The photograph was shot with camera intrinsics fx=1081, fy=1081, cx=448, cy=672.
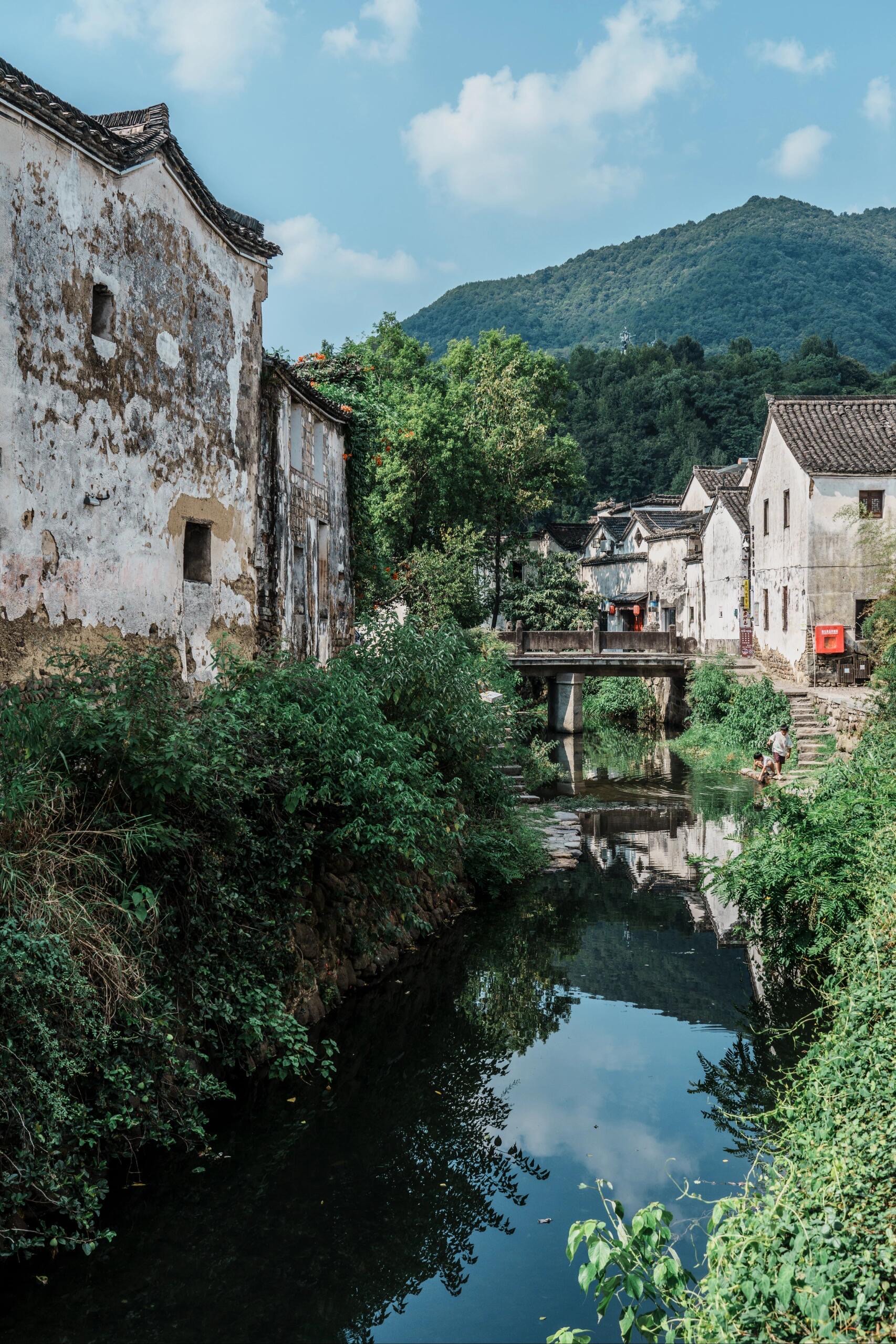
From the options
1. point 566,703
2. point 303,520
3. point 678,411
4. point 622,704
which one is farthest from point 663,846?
point 678,411

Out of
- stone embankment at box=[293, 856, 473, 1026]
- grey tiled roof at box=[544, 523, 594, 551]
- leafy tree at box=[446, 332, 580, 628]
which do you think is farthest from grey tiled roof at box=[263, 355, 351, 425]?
grey tiled roof at box=[544, 523, 594, 551]

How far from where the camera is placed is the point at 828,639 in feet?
92.0

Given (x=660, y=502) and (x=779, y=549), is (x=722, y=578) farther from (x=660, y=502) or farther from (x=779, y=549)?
(x=660, y=502)

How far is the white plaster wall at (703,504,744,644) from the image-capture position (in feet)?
118

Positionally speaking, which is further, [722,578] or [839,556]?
[722,578]

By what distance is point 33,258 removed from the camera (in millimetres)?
9141

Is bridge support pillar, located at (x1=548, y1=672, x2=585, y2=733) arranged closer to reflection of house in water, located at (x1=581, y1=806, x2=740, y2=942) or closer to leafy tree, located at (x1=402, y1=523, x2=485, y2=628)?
leafy tree, located at (x1=402, y1=523, x2=485, y2=628)

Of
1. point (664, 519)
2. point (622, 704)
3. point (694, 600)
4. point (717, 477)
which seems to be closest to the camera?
point (622, 704)

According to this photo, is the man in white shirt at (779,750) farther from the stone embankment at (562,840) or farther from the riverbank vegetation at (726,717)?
the stone embankment at (562,840)

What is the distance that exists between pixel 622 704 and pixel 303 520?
1016 inches

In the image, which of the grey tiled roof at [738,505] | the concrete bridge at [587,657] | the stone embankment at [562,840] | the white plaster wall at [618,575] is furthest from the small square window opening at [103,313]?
the white plaster wall at [618,575]

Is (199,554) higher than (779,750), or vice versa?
(199,554)

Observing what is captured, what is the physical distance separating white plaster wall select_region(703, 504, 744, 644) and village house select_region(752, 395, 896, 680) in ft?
14.0

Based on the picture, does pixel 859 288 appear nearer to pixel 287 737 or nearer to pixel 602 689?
pixel 602 689
